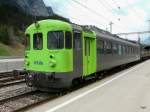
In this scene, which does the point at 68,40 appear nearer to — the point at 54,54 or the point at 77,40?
the point at 54,54

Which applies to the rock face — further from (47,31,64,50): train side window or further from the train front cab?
(47,31,64,50): train side window

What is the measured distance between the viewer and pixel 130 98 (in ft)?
42.5

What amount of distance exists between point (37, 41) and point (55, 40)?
3.02 ft

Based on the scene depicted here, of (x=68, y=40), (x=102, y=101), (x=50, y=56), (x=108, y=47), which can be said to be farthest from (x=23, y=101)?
(x=108, y=47)

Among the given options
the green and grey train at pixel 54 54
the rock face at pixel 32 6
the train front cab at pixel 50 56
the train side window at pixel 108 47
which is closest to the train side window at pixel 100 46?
the train side window at pixel 108 47

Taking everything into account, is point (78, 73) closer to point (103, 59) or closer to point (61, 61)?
point (61, 61)

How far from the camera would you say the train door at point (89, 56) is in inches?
631

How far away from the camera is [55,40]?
13.8m

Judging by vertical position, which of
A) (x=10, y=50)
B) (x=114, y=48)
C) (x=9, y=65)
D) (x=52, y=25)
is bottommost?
(x=9, y=65)

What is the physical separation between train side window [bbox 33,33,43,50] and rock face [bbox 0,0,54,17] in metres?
93.9

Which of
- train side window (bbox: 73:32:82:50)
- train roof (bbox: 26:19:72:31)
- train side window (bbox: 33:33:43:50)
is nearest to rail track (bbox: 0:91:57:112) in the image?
train side window (bbox: 33:33:43:50)

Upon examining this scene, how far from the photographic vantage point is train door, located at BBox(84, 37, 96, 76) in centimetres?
1602

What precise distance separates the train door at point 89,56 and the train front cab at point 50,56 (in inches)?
84.5

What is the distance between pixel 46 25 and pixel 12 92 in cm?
312
